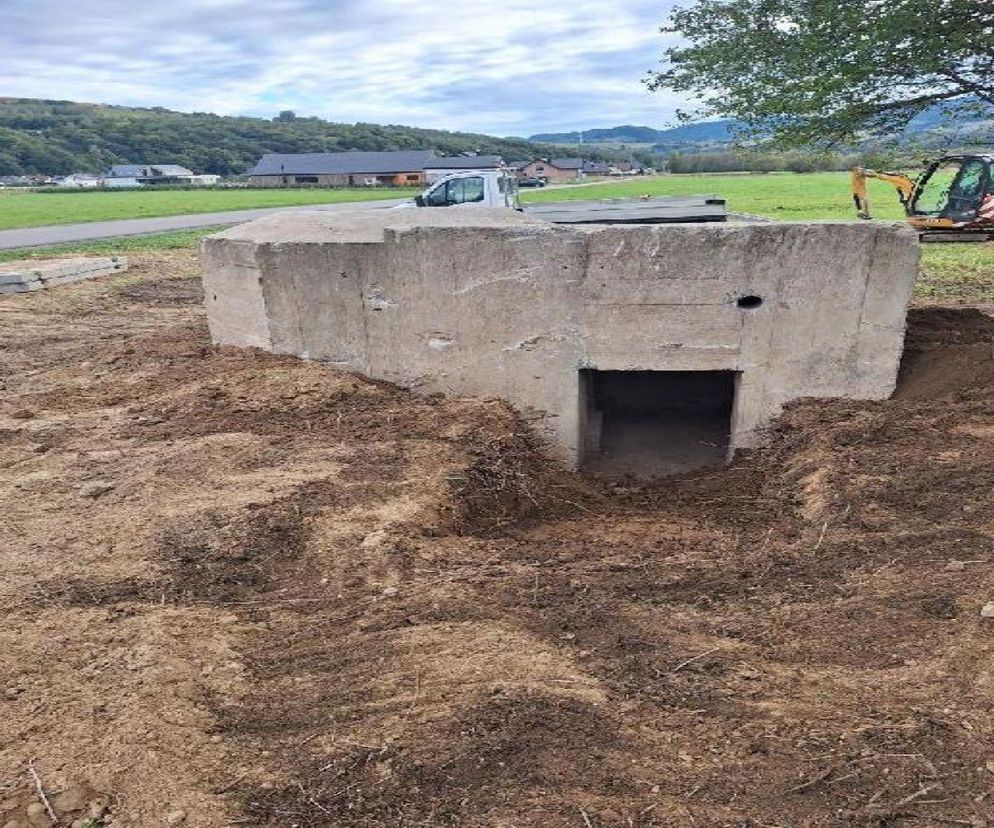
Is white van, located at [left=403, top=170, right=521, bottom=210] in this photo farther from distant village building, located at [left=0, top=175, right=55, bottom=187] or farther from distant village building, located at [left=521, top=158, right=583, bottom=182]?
distant village building, located at [left=0, top=175, right=55, bottom=187]

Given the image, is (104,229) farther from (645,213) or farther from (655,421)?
(655,421)

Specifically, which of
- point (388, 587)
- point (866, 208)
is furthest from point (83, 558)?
point (866, 208)

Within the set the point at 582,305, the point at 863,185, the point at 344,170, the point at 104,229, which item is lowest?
the point at 104,229

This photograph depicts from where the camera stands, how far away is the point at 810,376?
6.93 meters

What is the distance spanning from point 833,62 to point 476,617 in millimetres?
7224

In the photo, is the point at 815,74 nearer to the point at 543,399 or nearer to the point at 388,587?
the point at 543,399

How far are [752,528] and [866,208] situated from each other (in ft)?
32.1

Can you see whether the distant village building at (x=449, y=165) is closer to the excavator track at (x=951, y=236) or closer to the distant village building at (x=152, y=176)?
the distant village building at (x=152, y=176)

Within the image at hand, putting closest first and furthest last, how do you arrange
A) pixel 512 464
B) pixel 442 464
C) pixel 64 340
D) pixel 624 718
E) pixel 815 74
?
1. pixel 624 718
2. pixel 442 464
3. pixel 512 464
4. pixel 815 74
5. pixel 64 340

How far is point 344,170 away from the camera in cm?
8356

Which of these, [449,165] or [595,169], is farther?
[595,169]

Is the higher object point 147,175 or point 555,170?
point 555,170

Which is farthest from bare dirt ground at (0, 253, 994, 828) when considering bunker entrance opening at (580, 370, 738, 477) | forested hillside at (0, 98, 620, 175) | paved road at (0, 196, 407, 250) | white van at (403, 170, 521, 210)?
forested hillside at (0, 98, 620, 175)

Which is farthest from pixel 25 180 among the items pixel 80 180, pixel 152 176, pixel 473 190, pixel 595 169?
pixel 473 190
